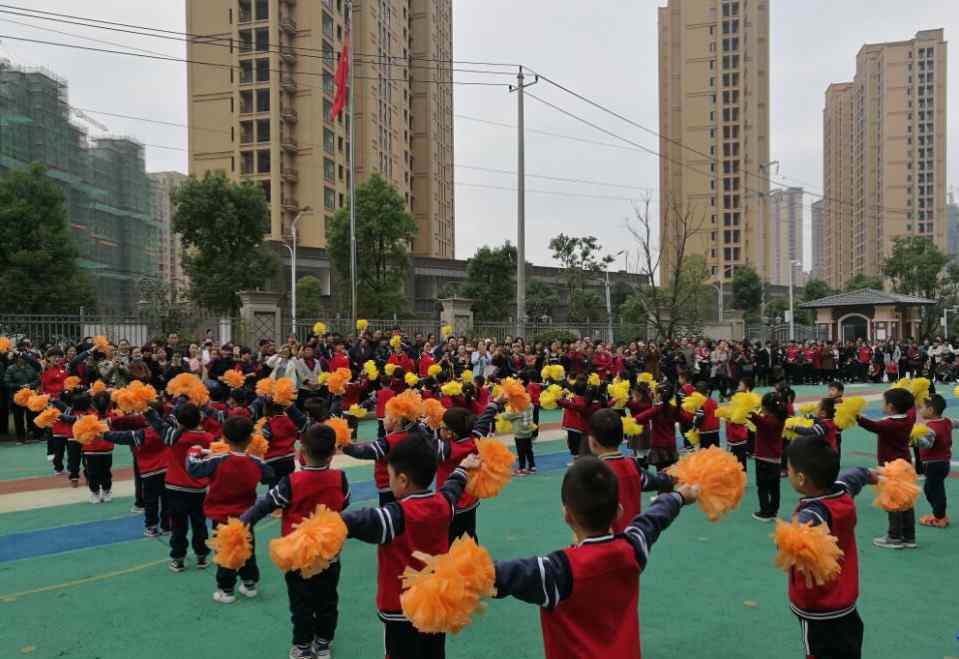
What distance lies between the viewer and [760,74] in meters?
90.5

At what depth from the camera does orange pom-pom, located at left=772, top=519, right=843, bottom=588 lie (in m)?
2.76

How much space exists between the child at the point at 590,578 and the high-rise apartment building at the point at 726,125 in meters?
88.5

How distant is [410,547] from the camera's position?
332 centimetres

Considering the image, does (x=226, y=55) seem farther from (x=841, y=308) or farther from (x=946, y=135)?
(x=946, y=135)

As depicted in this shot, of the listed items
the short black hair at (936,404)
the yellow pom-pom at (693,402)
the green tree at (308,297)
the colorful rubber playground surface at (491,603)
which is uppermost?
the green tree at (308,297)

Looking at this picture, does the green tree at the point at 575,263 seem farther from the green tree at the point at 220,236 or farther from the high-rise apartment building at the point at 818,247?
the high-rise apartment building at the point at 818,247

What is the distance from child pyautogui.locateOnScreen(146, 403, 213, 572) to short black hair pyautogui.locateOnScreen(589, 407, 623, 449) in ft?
10.9

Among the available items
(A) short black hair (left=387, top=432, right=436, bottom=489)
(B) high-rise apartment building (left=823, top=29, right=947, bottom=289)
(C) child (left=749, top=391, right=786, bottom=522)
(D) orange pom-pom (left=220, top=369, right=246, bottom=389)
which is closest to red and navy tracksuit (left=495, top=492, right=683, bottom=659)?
(A) short black hair (left=387, top=432, right=436, bottom=489)

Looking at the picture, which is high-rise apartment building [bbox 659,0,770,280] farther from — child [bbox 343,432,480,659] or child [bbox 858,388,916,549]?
child [bbox 343,432,480,659]

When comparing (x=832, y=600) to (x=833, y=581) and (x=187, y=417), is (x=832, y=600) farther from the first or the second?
(x=187, y=417)

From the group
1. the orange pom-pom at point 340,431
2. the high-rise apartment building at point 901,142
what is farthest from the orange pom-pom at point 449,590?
the high-rise apartment building at point 901,142

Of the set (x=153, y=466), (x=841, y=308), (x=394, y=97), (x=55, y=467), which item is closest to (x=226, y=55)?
(x=394, y=97)

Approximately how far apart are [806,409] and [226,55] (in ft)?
178

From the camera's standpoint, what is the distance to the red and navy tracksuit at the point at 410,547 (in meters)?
3.16
